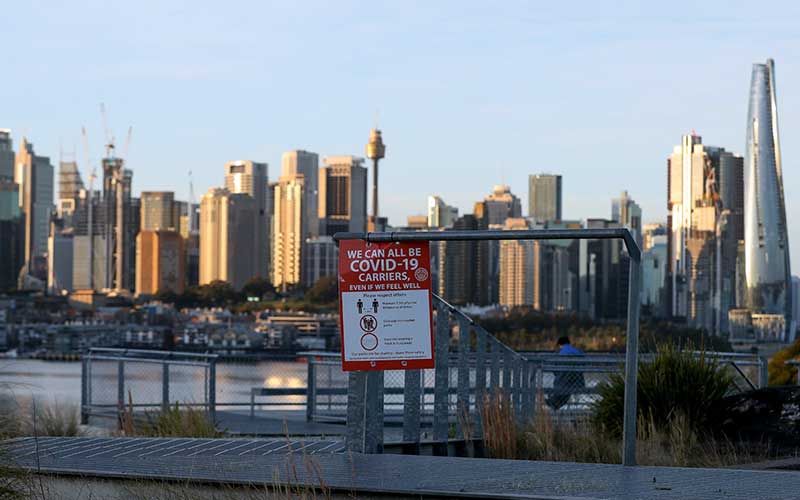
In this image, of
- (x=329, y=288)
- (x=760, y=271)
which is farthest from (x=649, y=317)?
(x=329, y=288)

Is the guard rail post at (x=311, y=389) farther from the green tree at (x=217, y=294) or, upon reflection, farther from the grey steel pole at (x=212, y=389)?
the green tree at (x=217, y=294)

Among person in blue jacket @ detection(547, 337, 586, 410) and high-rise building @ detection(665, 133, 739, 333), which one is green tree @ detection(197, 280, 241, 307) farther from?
person in blue jacket @ detection(547, 337, 586, 410)

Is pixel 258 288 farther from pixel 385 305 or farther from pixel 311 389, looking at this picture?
pixel 385 305

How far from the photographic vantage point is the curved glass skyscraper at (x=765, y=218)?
148m

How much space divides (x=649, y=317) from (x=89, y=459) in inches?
5088

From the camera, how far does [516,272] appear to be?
158 metres

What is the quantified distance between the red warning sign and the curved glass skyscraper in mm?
142311

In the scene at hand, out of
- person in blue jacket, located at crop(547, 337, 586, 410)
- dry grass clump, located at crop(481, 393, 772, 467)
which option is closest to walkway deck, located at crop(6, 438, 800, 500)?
dry grass clump, located at crop(481, 393, 772, 467)

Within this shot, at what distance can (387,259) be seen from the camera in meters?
10.2

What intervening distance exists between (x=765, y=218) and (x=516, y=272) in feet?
92.8

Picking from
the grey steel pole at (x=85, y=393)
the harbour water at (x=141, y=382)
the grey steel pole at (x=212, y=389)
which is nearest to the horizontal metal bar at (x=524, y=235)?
the harbour water at (x=141, y=382)

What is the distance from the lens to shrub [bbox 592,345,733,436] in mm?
13492

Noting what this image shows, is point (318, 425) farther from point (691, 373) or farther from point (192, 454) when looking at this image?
point (192, 454)

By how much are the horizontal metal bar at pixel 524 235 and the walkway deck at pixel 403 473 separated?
5.06ft
